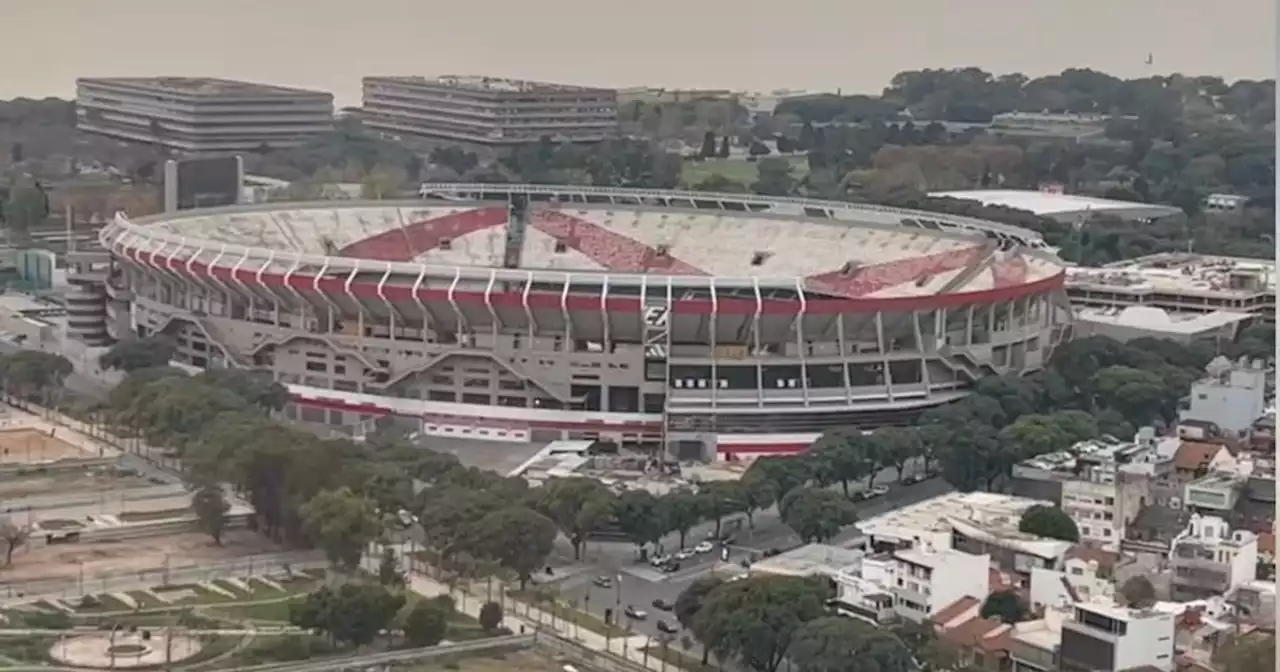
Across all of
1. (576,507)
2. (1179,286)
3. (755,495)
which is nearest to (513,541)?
(576,507)

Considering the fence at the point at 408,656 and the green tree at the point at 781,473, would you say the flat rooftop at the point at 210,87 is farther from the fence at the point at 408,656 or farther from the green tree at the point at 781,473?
the fence at the point at 408,656

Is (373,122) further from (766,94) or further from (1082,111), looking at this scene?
(1082,111)

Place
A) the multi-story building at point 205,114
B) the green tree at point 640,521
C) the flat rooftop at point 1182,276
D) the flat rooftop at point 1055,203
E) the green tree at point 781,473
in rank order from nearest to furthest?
the green tree at point 640,521, the green tree at point 781,473, the flat rooftop at point 1182,276, the multi-story building at point 205,114, the flat rooftop at point 1055,203

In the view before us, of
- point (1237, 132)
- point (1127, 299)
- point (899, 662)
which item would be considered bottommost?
point (899, 662)

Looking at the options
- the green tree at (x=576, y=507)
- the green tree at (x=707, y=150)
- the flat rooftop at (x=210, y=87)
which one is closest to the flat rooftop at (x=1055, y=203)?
the green tree at (x=707, y=150)

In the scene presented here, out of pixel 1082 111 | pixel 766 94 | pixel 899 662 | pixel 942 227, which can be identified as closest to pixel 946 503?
pixel 899 662
